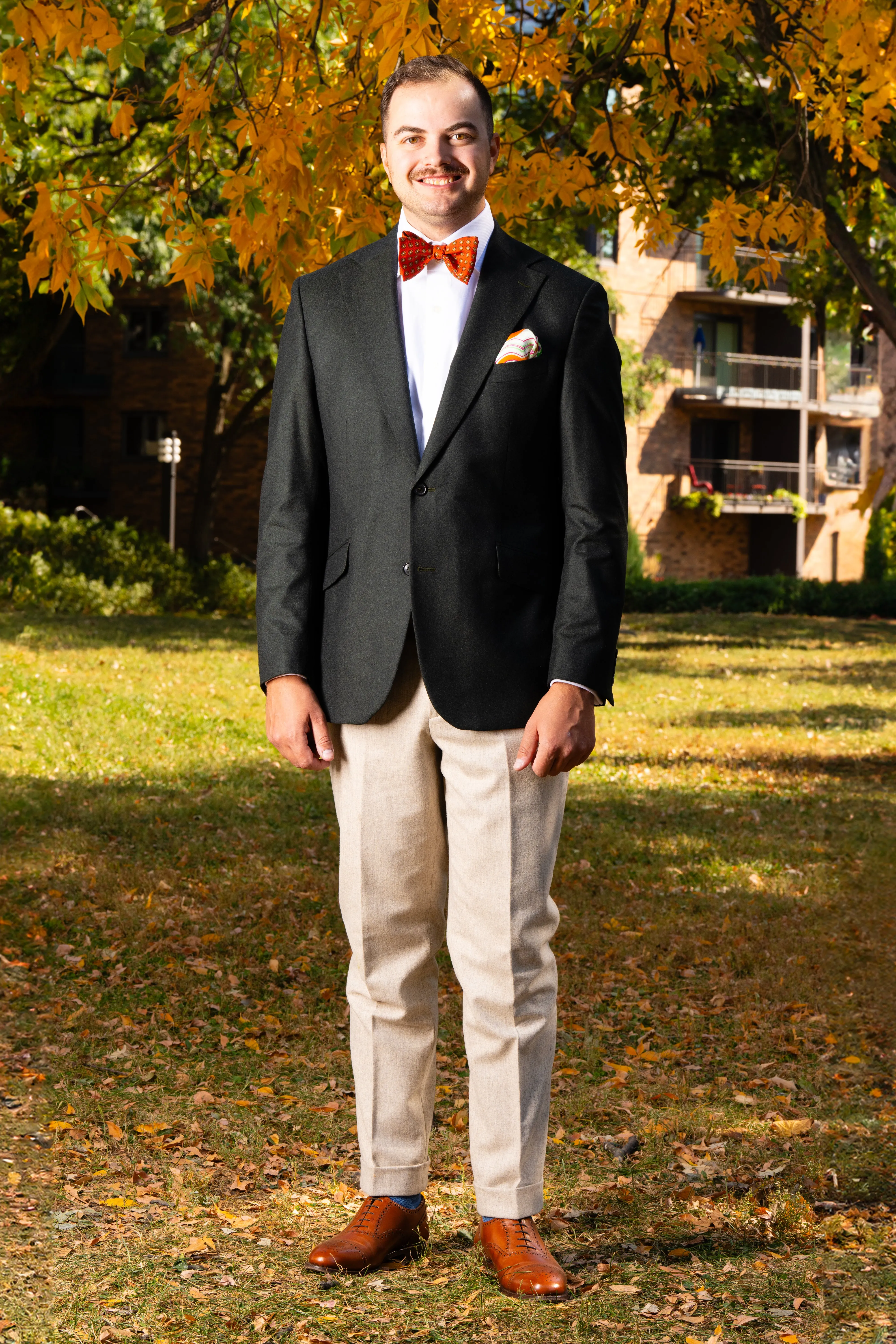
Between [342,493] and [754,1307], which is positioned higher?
[342,493]

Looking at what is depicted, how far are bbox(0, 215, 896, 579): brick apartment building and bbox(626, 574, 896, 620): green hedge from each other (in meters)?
6.06

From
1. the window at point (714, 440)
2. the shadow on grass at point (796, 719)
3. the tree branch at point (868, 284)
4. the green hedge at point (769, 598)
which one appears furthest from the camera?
the window at point (714, 440)

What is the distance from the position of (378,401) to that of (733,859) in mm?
5689

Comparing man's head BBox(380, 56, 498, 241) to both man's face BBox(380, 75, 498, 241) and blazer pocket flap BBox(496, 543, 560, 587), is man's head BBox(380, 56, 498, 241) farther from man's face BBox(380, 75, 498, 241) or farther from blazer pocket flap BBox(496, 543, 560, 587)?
blazer pocket flap BBox(496, 543, 560, 587)

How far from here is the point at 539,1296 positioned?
3129mm

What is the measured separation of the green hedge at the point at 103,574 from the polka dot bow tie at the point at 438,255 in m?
18.9

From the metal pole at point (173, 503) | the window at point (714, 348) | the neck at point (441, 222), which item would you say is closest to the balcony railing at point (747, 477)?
the window at point (714, 348)

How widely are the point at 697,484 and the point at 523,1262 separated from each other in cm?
3693

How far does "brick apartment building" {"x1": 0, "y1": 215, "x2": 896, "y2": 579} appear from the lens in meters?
35.6

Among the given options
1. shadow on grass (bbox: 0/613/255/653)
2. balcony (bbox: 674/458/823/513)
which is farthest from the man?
balcony (bbox: 674/458/823/513)

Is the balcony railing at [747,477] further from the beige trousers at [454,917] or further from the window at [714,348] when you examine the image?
the beige trousers at [454,917]

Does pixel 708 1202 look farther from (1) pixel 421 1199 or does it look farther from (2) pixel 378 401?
(2) pixel 378 401

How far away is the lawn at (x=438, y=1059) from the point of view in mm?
3244

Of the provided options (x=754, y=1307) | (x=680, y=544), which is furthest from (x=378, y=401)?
(x=680, y=544)
